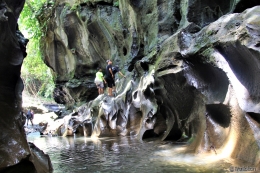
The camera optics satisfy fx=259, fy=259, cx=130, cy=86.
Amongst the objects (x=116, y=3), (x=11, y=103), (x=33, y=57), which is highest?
(x=116, y=3)

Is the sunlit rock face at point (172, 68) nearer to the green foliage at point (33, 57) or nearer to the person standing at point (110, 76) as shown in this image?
the person standing at point (110, 76)

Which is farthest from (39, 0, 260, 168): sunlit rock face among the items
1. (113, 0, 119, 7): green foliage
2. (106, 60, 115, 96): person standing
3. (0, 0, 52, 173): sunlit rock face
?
(0, 0, 52, 173): sunlit rock face

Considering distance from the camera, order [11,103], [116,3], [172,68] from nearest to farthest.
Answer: [11,103] < [172,68] < [116,3]

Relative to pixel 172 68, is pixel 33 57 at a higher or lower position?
higher

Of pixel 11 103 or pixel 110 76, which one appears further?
pixel 110 76

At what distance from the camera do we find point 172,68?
7371mm

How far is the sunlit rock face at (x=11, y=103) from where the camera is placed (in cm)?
389

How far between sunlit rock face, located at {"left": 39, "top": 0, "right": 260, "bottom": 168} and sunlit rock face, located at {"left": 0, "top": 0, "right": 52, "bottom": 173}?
376 cm

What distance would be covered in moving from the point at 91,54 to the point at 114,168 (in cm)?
1708

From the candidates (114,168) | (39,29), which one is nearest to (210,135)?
(114,168)

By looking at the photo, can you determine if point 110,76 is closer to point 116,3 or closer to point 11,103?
point 116,3

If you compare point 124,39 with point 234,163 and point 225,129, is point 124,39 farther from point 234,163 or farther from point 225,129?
point 234,163

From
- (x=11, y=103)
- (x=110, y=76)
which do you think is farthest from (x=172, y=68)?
(x=110, y=76)

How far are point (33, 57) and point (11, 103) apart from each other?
1260 inches
